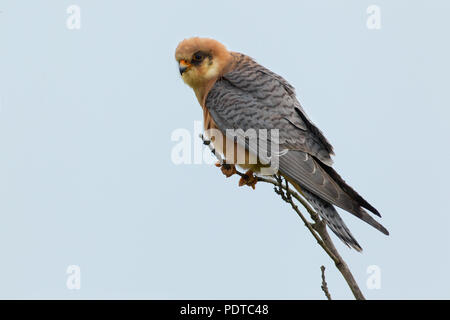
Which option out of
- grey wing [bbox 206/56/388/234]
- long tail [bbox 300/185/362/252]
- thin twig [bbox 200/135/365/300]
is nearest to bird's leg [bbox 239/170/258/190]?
grey wing [bbox 206/56/388/234]

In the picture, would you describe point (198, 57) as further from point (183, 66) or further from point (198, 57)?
point (183, 66)

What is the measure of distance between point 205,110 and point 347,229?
62.8 inches

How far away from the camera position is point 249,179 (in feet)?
13.7

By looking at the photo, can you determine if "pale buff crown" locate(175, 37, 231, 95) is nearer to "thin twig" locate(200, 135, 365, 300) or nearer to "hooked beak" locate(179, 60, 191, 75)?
"hooked beak" locate(179, 60, 191, 75)

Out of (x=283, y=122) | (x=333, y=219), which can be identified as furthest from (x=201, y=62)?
(x=333, y=219)

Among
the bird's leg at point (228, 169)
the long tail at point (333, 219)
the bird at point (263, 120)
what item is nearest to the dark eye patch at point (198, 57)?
the bird at point (263, 120)

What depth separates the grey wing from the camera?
12.4 ft

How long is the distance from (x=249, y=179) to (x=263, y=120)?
16.8 inches

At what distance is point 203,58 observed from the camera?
15.1ft

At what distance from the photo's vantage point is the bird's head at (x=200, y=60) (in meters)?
4.52

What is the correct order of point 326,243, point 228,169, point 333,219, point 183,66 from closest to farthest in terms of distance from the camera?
1. point 326,243
2. point 333,219
3. point 228,169
4. point 183,66

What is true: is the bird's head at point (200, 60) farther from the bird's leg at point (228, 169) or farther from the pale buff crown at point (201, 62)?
the bird's leg at point (228, 169)

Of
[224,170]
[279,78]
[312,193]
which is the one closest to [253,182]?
[224,170]

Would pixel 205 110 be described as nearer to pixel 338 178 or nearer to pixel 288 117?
pixel 288 117
